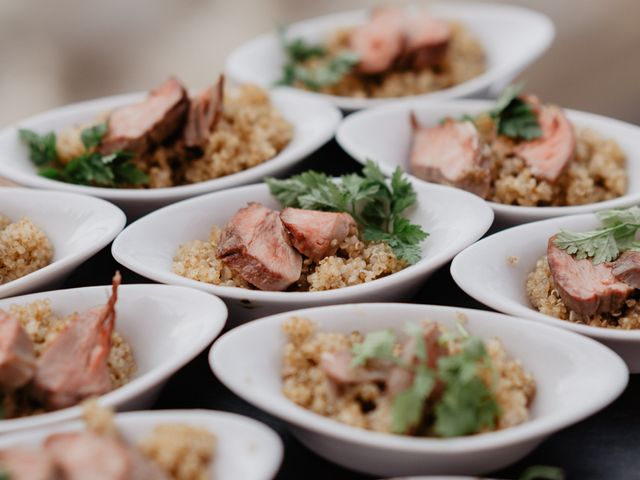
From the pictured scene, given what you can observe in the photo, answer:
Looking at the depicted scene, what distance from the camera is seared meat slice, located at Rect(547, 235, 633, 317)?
5.94 ft

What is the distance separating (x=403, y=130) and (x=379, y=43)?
0.58 meters

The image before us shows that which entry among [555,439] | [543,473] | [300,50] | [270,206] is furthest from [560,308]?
[300,50]

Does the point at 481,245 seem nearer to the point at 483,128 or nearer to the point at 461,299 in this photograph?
the point at 461,299

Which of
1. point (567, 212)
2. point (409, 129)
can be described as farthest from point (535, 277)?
point (409, 129)

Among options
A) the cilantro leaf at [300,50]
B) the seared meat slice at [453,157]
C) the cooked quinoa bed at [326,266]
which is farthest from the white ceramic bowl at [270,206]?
the cilantro leaf at [300,50]

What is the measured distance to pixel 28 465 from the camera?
130 centimetres

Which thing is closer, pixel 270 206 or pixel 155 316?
pixel 155 316

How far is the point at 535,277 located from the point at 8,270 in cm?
130

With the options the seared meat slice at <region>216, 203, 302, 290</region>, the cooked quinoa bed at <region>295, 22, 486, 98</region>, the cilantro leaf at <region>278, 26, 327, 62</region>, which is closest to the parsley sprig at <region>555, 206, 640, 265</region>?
the seared meat slice at <region>216, 203, 302, 290</region>

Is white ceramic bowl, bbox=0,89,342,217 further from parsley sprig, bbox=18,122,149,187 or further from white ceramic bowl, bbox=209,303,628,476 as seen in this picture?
white ceramic bowl, bbox=209,303,628,476

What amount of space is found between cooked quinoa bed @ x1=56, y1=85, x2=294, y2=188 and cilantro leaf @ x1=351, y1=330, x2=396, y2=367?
3.68ft

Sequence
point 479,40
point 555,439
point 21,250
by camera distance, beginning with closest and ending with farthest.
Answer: point 555,439 < point 21,250 < point 479,40

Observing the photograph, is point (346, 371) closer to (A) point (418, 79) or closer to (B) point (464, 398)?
(B) point (464, 398)

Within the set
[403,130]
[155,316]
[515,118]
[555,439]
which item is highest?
[515,118]
